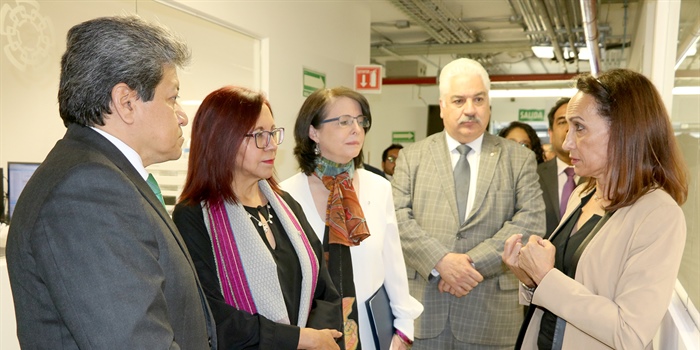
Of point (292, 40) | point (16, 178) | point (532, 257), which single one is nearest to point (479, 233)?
point (532, 257)

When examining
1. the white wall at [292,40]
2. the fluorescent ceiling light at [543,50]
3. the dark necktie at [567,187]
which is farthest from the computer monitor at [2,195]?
the fluorescent ceiling light at [543,50]

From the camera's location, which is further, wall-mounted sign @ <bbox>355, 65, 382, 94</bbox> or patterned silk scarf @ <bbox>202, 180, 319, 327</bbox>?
wall-mounted sign @ <bbox>355, 65, 382, 94</bbox>

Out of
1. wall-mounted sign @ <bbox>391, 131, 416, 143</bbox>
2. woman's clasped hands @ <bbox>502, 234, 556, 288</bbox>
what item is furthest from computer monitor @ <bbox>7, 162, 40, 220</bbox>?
wall-mounted sign @ <bbox>391, 131, 416, 143</bbox>

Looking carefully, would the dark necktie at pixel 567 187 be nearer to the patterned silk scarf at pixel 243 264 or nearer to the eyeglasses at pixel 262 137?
the eyeglasses at pixel 262 137

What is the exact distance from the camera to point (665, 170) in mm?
1727

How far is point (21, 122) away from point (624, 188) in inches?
150

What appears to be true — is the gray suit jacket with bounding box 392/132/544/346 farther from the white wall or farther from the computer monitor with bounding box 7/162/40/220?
the computer monitor with bounding box 7/162/40/220

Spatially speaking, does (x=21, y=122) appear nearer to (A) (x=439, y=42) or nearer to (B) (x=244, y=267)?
(B) (x=244, y=267)

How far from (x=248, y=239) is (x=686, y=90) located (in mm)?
1915

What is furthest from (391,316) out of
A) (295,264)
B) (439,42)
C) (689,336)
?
(439,42)

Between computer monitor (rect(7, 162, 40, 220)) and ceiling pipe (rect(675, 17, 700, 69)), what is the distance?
3.65 meters

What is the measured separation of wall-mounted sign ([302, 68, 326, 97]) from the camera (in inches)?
228

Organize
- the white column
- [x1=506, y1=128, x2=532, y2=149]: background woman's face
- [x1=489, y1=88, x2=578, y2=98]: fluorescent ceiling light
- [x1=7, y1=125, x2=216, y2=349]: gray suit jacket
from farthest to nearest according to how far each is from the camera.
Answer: [x1=489, y1=88, x2=578, y2=98]: fluorescent ceiling light, [x1=506, y1=128, x2=532, y2=149]: background woman's face, the white column, [x1=7, y1=125, x2=216, y2=349]: gray suit jacket

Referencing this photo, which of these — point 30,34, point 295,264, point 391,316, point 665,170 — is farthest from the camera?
point 30,34
